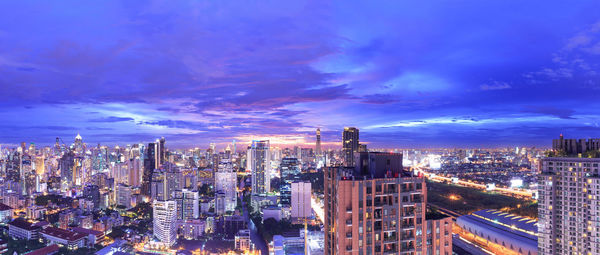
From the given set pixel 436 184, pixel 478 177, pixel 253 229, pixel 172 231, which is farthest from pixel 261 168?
pixel 478 177

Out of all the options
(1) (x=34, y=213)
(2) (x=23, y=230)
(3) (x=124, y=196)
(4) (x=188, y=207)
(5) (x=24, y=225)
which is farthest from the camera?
(3) (x=124, y=196)

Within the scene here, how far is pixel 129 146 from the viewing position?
161 ft

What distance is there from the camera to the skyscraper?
764 cm

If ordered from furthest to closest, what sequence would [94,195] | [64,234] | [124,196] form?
[124,196] < [94,195] < [64,234]

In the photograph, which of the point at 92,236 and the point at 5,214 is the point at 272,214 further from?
the point at 5,214

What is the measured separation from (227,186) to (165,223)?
432 inches

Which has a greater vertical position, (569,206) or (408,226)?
(408,226)

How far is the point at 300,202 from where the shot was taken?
21953 millimetres

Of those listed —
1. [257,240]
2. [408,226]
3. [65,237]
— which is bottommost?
[257,240]

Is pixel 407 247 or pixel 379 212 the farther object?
pixel 407 247

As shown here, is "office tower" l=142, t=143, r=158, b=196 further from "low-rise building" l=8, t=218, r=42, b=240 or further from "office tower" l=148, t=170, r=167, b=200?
"low-rise building" l=8, t=218, r=42, b=240

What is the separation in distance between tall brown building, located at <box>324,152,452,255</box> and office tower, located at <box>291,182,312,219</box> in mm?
16642

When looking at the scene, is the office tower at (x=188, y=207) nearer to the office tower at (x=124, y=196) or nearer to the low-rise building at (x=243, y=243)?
the office tower at (x=124, y=196)

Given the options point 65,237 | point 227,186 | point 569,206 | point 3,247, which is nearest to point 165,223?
point 65,237
